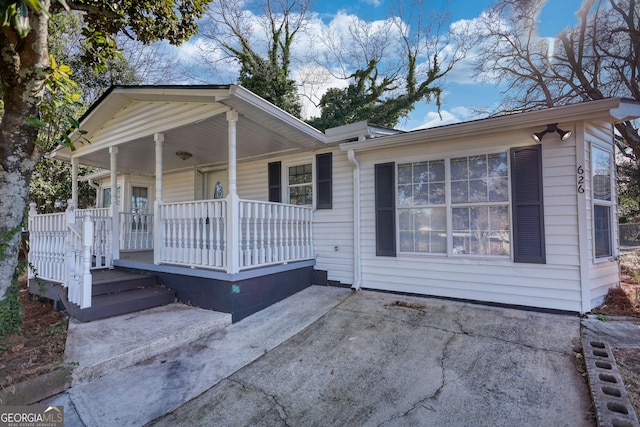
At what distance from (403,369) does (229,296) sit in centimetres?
244

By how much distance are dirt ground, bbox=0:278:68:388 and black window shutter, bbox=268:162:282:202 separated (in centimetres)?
391

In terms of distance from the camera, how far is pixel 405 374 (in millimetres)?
2965

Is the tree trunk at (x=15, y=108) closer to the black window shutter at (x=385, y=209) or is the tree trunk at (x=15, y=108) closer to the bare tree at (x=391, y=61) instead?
the black window shutter at (x=385, y=209)

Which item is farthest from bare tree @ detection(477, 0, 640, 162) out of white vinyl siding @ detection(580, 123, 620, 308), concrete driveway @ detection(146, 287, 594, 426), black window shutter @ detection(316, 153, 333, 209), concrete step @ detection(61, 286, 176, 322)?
concrete step @ detection(61, 286, 176, 322)

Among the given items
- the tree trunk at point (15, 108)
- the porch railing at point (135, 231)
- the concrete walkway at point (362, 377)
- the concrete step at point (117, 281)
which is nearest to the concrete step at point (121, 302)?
the concrete step at point (117, 281)

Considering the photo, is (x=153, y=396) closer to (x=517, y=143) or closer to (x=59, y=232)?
(x=59, y=232)

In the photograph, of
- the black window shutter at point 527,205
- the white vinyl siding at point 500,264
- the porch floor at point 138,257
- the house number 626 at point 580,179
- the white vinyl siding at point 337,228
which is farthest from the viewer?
the white vinyl siding at point 337,228

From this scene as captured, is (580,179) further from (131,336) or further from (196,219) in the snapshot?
(131,336)

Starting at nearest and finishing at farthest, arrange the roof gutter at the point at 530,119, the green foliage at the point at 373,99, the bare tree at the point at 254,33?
the roof gutter at the point at 530,119 < the green foliage at the point at 373,99 < the bare tree at the point at 254,33

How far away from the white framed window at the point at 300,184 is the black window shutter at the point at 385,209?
151 centimetres

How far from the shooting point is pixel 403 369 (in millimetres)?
3049

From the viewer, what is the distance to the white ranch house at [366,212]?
160 inches

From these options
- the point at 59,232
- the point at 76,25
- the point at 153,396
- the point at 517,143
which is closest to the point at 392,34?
the point at 76,25

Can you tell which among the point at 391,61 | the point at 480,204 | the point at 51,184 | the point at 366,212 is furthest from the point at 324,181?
the point at 391,61
